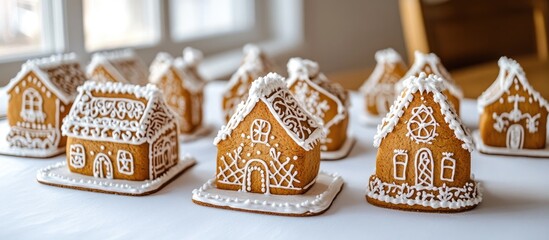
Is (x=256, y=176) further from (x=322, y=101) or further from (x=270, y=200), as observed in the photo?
(x=322, y=101)

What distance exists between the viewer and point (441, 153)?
1100 millimetres

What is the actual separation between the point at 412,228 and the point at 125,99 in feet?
1.55

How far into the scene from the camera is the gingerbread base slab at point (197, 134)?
1.51 m

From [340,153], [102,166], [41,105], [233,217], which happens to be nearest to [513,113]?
[340,153]

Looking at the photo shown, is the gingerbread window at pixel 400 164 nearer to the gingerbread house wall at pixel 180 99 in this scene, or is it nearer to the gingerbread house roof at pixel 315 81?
the gingerbread house roof at pixel 315 81

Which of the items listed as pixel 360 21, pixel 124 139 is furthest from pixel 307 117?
pixel 360 21

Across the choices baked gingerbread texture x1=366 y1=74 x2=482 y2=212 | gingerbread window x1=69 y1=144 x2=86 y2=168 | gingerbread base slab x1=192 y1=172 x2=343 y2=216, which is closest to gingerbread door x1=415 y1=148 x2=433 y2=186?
baked gingerbread texture x1=366 y1=74 x2=482 y2=212

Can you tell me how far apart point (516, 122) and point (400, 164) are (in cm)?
36

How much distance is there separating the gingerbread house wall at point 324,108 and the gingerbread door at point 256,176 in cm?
27

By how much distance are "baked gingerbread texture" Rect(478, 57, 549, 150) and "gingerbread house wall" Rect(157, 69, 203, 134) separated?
0.54m

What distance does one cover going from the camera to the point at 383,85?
65.3 inches

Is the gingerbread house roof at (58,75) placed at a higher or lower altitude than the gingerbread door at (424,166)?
higher

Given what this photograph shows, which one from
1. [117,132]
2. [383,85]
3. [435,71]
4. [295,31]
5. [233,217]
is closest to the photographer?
[233,217]

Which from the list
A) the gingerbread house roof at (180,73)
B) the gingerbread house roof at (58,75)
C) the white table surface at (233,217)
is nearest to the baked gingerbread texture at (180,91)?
the gingerbread house roof at (180,73)
